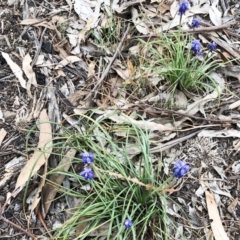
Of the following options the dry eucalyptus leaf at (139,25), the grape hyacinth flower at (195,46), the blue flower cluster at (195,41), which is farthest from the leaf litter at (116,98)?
the grape hyacinth flower at (195,46)

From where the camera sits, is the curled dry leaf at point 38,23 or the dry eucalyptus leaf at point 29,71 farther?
the curled dry leaf at point 38,23

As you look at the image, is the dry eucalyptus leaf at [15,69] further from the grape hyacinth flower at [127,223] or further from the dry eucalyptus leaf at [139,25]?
the grape hyacinth flower at [127,223]

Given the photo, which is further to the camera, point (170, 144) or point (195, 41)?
point (195, 41)

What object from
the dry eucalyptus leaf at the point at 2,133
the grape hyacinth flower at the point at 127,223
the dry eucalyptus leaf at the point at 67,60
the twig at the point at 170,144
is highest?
the dry eucalyptus leaf at the point at 67,60

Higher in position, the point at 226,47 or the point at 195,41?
the point at 195,41

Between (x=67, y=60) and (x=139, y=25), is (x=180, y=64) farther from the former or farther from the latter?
(x=67, y=60)

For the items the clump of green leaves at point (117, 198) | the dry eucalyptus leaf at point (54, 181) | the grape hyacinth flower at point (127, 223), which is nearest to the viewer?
the grape hyacinth flower at point (127, 223)

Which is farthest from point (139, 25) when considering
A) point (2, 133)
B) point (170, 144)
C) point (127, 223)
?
point (127, 223)
